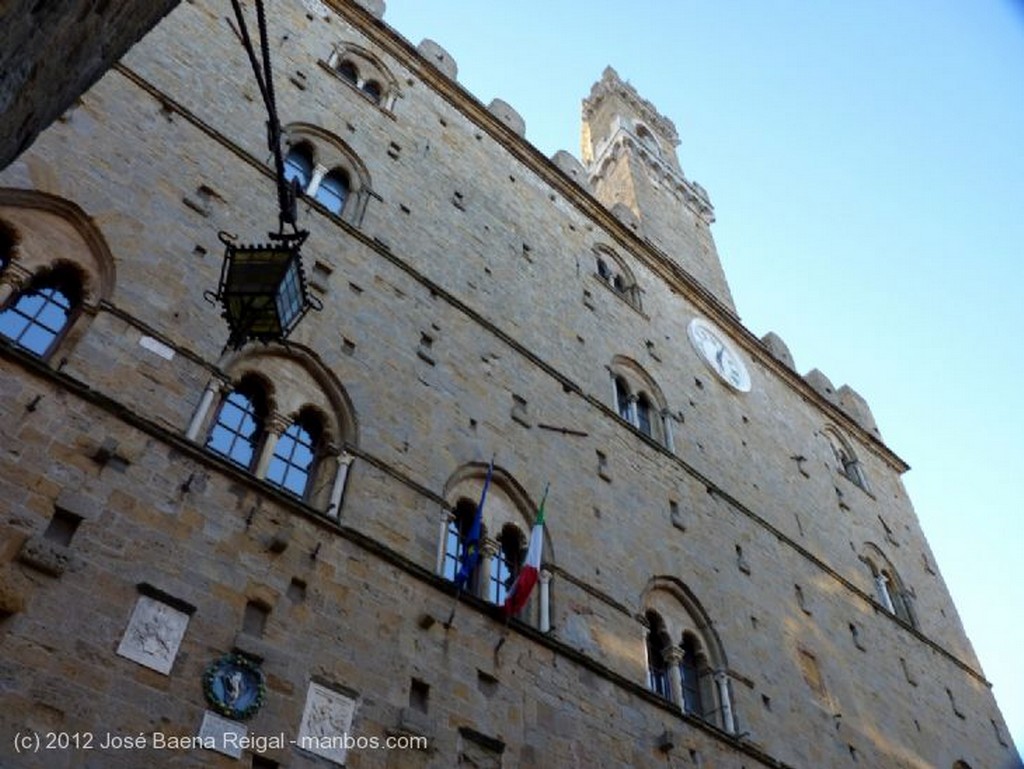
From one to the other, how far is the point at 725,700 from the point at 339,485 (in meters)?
3.78

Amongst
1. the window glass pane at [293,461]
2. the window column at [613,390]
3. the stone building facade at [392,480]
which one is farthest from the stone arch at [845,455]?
the window glass pane at [293,461]

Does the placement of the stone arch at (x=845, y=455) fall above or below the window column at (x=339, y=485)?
above

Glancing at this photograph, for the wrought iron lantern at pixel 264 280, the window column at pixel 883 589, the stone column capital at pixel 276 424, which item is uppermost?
the window column at pixel 883 589

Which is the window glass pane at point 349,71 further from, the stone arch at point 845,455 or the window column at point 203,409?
the stone arch at point 845,455

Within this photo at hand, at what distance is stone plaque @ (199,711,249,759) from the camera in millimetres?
4316

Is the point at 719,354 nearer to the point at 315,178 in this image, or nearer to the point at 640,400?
the point at 640,400

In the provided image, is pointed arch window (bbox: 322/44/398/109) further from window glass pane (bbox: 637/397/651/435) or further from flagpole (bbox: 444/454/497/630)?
flagpole (bbox: 444/454/497/630)

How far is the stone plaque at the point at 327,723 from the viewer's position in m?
4.69

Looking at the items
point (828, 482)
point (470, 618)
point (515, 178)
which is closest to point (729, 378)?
point (828, 482)

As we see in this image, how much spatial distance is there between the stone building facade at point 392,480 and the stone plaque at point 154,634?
13mm

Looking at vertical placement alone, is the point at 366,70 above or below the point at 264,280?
above

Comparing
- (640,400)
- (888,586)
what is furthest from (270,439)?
(888,586)

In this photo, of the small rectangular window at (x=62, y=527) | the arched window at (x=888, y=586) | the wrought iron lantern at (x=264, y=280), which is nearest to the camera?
the small rectangular window at (x=62, y=527)

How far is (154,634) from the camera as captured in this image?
4480 millimetres
